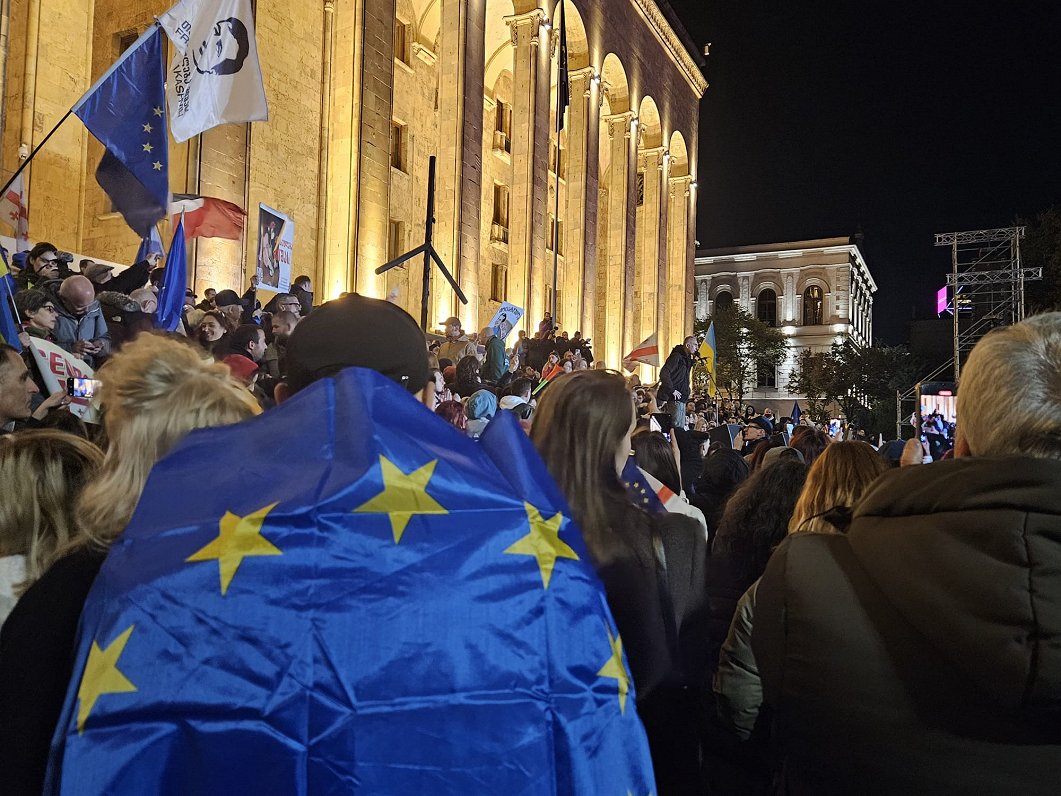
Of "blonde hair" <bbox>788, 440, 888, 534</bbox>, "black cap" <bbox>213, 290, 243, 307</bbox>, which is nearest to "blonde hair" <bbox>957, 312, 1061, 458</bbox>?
"blonde hair" <bbox>788, 440, 888, 534</bbox>

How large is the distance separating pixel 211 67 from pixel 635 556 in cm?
727

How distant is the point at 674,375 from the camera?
15.4 metres

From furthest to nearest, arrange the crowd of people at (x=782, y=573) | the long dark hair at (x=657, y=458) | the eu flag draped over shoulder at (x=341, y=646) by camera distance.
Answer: the long dark hair at (x=657, y=458) < the crowd of people at (x=782, y=573) < the eu flag draped over shoulder at (x=341, y=646)

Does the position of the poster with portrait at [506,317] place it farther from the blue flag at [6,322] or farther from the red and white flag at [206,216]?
the blue flag at [6,322]

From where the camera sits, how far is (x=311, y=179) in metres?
18.8

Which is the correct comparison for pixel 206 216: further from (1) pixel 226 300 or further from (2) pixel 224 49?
(2) pixel 224 49

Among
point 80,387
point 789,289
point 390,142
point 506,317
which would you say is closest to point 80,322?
point 80,387

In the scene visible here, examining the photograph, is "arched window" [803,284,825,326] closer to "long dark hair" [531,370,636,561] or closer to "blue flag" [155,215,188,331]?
"blue flag" [155,215,188,331]

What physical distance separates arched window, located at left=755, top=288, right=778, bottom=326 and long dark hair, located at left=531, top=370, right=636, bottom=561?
231 feet

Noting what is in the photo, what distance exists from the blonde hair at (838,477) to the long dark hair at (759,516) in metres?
0.26

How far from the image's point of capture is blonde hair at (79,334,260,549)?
177cm

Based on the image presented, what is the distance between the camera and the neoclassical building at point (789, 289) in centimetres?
6750

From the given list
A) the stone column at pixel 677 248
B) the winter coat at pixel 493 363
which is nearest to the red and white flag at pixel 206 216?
the winter coat at pixel 493 363

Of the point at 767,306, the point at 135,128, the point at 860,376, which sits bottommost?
the point at 135,128
